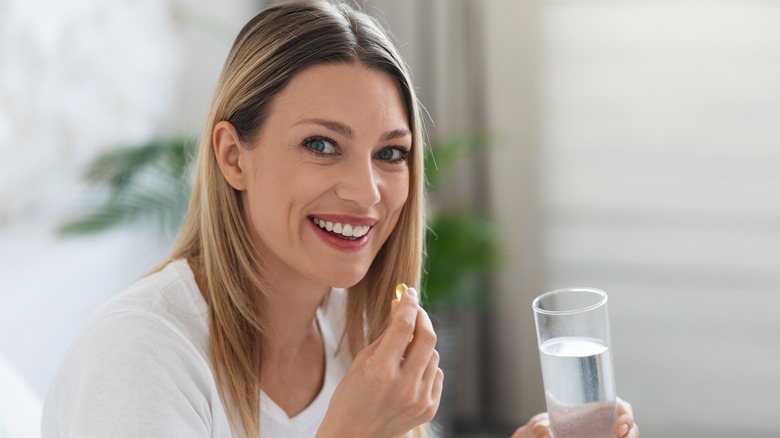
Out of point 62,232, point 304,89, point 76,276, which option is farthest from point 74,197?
point 304,89

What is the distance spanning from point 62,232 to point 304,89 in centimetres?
133

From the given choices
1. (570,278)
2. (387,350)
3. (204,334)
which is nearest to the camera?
(387,350)

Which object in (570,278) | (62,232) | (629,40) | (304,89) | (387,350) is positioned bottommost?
(570,278)

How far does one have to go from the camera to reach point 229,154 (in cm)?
144

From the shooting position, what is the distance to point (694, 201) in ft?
10.3

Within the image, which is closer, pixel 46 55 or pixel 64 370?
pixel 64 370

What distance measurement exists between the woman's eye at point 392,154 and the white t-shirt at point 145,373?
0.35 m

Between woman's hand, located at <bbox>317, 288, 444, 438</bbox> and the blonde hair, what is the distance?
201 mm

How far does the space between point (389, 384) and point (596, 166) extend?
211 centimetres

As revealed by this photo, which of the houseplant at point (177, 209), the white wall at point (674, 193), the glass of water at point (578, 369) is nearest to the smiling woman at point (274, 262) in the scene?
the glass of water at point (578, 369)

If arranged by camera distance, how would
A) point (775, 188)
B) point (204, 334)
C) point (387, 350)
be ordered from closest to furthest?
point (387, 350)
point (204, 334)
point (775, 188)

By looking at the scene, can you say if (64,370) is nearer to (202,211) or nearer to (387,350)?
(202,211)

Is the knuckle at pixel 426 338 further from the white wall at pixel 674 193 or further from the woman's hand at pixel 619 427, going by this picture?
the white wall at pixel 674 193

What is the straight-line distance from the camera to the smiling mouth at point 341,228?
138 cm
